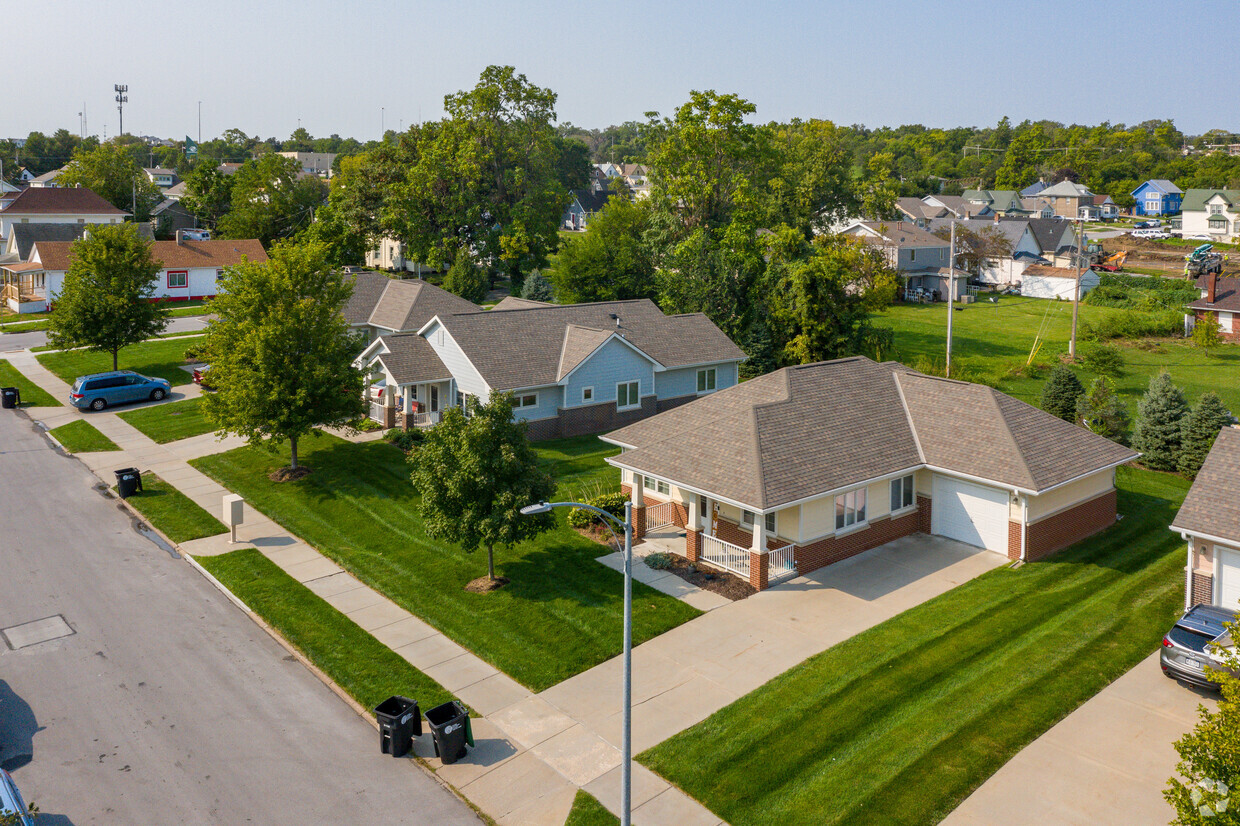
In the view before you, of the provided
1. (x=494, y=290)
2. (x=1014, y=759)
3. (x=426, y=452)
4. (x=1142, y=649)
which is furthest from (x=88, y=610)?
(x=494, y=290)

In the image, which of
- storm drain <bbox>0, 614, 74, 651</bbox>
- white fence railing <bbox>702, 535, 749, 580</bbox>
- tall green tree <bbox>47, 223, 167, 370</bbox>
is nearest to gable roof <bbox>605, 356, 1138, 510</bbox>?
white fence railing <bbox>702, 535, 749, 580</bbox>

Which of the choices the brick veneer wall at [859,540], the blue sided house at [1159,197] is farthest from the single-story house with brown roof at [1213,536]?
the blue sided house at [1159,197]

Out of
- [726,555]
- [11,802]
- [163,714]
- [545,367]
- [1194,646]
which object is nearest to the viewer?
[11,802]

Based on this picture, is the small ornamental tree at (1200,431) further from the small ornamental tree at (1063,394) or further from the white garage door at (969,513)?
the white garage door at (969,513)

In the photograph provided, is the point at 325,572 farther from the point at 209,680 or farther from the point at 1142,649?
the point at 1142,649

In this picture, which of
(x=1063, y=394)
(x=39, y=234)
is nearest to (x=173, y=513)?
(x=1063, y=394)

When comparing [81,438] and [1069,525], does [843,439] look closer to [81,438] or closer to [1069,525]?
[1069,525]
